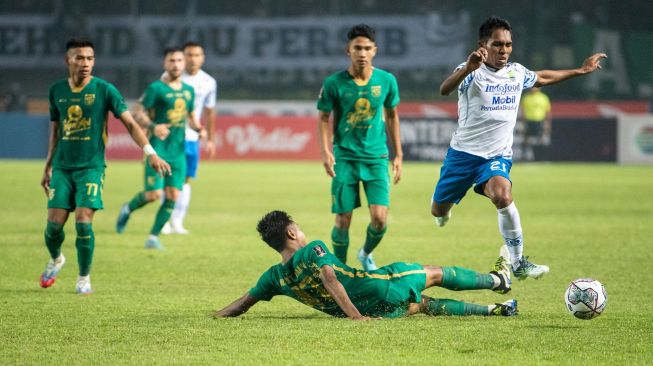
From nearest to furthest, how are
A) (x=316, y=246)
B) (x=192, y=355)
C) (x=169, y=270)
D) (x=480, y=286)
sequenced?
(x=192, y=355), (x=316, y=246), (x=480, y=286), (x=169, y=270)

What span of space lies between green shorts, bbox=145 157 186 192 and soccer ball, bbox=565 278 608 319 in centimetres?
656

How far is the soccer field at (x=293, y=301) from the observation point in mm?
6656

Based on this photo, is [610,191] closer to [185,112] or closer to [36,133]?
[185,112]

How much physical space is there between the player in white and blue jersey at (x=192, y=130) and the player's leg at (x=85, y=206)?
538 cm

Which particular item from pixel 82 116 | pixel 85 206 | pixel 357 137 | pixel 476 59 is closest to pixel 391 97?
pixel 357 137

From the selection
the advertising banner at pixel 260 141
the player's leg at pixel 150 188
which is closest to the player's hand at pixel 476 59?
the player's leg at pixel 150 188

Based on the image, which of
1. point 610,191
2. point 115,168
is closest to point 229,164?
point 115,168

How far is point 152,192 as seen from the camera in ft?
44.3

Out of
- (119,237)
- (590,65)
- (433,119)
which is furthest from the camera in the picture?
(433,119)

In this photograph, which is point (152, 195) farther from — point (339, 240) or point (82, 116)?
point (82, 116)

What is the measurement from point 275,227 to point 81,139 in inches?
96.2

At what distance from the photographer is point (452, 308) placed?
7914 mm

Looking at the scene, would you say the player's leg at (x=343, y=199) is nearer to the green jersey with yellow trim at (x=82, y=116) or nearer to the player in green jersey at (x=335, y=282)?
the green jersey with yellow trim at (x=82, y=116)

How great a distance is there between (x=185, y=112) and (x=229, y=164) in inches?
735
